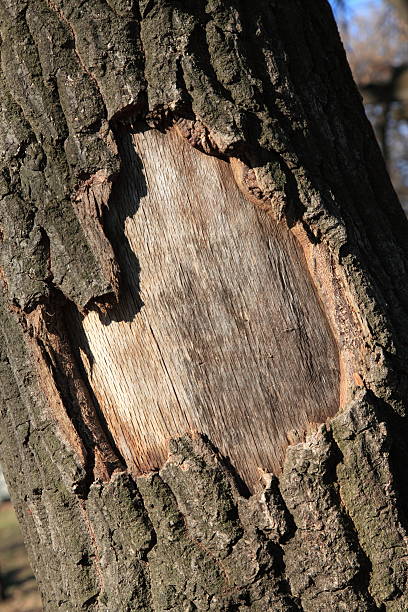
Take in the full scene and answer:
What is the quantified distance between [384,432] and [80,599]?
0.94m

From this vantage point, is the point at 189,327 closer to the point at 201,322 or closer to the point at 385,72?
the point at 201,322

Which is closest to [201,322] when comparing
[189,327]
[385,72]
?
[189,327]

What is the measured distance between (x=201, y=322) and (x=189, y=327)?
0.11ft

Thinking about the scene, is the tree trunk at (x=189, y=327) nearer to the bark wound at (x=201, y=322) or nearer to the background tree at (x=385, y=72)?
the bark wound at (x=201, y=322)

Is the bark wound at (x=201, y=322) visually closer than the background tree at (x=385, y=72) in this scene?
Yes

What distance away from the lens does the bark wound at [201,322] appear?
1715mm

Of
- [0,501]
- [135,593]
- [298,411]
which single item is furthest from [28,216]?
[0,501]

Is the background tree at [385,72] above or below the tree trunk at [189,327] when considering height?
above

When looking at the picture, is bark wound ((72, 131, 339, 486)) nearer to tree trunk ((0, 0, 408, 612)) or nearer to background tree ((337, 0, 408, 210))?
tree trunk ((0, 0, 408, 612))

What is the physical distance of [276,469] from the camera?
5.74ft

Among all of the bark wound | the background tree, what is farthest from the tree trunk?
the background tree

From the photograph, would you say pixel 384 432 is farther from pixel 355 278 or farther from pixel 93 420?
pixel 93 420

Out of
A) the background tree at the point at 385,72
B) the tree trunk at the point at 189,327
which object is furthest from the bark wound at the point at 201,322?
the background tree at the point at 385,72

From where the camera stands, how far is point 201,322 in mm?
1723
